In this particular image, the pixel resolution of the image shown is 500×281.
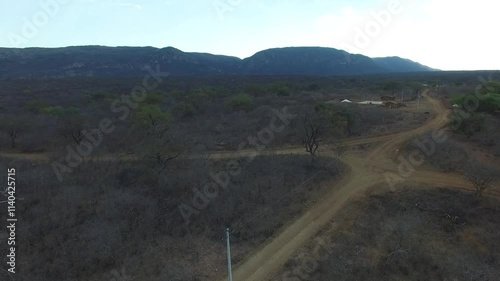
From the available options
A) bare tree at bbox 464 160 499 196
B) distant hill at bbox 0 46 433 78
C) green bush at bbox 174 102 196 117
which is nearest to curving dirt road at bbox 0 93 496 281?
bare tree at bbox 464 160 499 196

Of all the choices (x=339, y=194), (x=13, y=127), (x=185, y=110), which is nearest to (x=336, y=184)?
(x=339, y=194)

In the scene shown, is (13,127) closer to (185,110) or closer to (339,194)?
(185,110)

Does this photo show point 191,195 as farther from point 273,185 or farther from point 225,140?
point 225,140

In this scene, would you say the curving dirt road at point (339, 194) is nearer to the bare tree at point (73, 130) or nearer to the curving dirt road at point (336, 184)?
the curving dirt road at point (336, 184)

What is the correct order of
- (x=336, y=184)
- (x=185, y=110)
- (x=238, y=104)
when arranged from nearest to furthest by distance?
(x=336, y=184) → (x=185, y=110) → (x=238, y=104)

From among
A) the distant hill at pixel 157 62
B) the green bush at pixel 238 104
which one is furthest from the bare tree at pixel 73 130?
the distant hill at pixel 157 62

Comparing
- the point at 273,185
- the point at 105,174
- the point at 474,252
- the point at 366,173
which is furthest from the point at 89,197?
the point at 474,252
